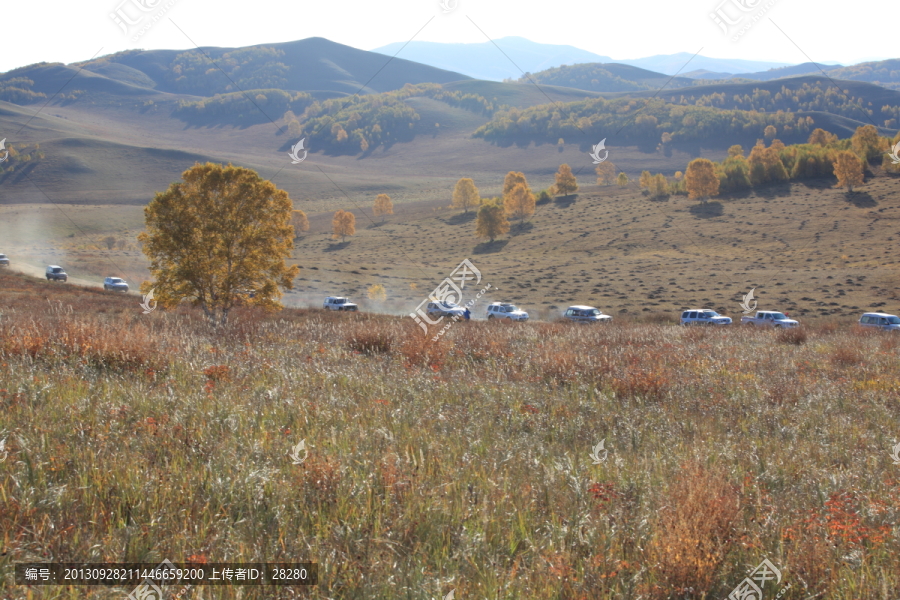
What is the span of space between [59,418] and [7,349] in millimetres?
3338

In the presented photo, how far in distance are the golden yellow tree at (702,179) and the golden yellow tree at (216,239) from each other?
298 feet

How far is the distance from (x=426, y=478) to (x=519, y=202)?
337ft

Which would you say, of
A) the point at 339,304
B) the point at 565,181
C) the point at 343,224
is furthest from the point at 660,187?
the point at 339,304

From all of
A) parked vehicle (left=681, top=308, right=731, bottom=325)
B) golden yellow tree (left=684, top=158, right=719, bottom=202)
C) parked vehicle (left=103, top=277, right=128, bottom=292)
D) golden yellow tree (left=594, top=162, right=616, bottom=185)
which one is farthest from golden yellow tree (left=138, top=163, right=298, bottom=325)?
golden yellow tree (left=594, top=162, right=616, bottom=185)

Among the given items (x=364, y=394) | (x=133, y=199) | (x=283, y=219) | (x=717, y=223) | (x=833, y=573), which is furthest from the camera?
(x=133, y=199)

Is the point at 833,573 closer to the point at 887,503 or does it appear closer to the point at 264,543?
the point at 887,503

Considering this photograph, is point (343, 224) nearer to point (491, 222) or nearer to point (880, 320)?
point (491, 222)

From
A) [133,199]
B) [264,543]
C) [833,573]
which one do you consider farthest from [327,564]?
[133,199]

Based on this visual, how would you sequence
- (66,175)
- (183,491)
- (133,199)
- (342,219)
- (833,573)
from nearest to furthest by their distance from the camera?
1. (833,573)
2. (183,491)
3. (342,219)
4. (133,199)
5. (66,175)

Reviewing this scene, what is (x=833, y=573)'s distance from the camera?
3.25 m

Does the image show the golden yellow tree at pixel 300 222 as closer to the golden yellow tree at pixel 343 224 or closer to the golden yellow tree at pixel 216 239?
the golden yellow tree at pixel 343 224

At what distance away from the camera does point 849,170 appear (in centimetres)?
8762

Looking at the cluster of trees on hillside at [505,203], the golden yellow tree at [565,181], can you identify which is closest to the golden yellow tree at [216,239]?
the cluster of trees on hillside at [505,203]

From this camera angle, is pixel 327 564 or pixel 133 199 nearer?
pixel 327 564
